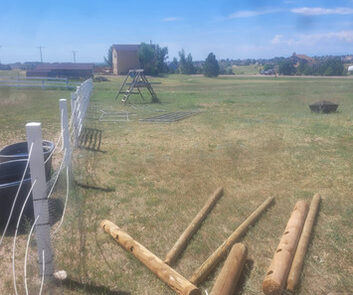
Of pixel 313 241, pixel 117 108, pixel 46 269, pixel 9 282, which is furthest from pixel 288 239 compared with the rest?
pixel 117 108

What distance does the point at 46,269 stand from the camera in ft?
10.1

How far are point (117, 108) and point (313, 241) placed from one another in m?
12.6

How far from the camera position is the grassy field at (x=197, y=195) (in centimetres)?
347

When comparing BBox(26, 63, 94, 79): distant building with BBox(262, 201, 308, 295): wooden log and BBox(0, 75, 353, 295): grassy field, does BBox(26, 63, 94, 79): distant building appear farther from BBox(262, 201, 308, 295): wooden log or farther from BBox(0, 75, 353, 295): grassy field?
BBox(262, 201, 308, 295): wooden log

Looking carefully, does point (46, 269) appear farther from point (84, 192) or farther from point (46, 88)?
point (46, 88)

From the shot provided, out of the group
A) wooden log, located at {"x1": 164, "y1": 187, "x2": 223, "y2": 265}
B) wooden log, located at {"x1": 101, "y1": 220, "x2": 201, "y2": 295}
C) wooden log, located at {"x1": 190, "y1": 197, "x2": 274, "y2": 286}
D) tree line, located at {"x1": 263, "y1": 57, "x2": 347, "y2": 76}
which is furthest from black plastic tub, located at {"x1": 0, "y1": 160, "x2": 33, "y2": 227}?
tree line, located at {"x1": 263, "y1": 57, "x2": 347, "y2": 76}

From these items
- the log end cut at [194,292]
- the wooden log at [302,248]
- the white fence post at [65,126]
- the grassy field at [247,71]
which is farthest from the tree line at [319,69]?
the log end cut at [194,292]

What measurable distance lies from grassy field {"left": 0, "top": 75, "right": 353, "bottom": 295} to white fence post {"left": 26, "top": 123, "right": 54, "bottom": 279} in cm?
33

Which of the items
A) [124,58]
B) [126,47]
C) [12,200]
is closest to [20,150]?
[12,200]

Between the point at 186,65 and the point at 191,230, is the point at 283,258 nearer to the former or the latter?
the point at 191,230

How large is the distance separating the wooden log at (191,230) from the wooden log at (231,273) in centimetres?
63

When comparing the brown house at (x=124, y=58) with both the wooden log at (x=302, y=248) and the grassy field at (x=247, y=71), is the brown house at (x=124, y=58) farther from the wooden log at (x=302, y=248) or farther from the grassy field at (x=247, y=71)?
the wooden log at (x=302, y=248)

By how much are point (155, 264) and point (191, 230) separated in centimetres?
89

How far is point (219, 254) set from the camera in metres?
3.57
